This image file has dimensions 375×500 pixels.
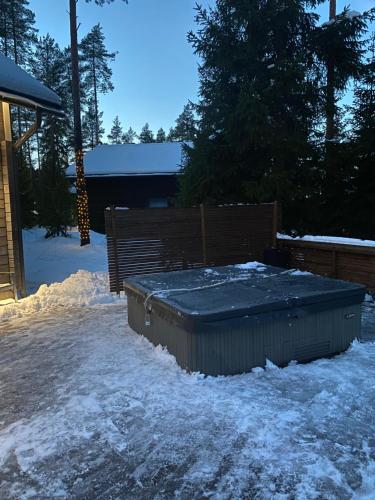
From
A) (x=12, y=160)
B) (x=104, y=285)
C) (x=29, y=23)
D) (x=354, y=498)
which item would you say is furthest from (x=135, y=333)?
(x=29, y=23)

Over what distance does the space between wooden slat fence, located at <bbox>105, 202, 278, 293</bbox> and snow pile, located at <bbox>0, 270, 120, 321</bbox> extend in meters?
0.32

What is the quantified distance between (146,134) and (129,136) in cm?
478

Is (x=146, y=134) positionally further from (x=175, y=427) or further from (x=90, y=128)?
(x=175, y=427)

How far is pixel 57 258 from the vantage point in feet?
36.2

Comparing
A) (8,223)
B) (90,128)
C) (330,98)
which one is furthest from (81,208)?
(90,128)

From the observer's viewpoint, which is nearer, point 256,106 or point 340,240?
point 340,240

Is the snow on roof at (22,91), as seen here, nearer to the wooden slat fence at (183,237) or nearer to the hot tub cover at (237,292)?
the wooden slat fence at (183,237)

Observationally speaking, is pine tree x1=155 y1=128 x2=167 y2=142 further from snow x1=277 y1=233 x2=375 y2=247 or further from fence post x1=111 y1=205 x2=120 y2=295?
fence post x1=111 y1=205 x2=120 y2=295

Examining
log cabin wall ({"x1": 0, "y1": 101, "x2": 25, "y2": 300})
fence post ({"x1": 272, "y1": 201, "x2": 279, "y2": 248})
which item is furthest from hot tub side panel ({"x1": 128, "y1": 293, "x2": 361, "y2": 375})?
fence post ({"x1": 272, "y1": 201, "x2": 279, "y2": 248})

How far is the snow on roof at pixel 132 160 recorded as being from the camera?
57.9 ft

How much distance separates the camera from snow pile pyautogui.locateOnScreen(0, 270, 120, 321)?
6.47 meters

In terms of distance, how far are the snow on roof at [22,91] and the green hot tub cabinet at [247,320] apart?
365 centimetres

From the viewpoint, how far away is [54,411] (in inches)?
125

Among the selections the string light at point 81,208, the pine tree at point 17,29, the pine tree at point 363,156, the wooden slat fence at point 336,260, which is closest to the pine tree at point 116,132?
the pine tree at point 17,29
